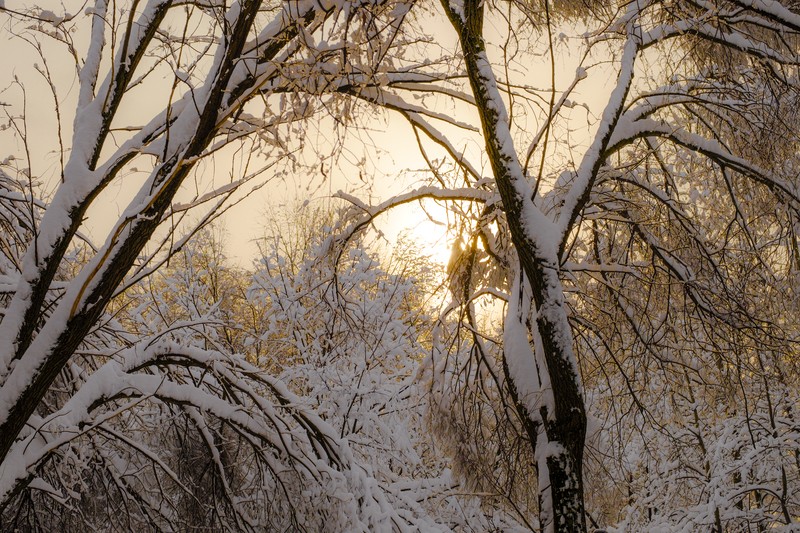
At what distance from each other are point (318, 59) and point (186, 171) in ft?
2.44

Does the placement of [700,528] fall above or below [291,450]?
above

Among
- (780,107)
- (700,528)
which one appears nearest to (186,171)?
(780,107)

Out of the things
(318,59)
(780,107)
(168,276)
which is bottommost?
(318,59)

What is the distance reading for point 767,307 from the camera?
5.51m

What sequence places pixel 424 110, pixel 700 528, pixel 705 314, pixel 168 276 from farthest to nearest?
pixel 168 276
pixel 700 528
pixel 705 314
pixel 424 110

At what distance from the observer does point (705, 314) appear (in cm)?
532

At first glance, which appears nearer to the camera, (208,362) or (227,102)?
(227,102)

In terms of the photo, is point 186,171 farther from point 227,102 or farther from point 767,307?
point 767,307

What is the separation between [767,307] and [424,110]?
3.23m

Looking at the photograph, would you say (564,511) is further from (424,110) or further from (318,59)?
(318,59)

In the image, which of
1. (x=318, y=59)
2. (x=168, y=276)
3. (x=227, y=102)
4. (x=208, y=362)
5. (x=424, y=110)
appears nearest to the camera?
(x=318, y=59)

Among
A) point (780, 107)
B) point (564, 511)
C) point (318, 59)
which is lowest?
point (564, 511)

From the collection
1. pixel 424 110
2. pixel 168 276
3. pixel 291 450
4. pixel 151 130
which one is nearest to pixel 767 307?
pixel 424 110

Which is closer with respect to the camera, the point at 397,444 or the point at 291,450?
the point at 291,450
